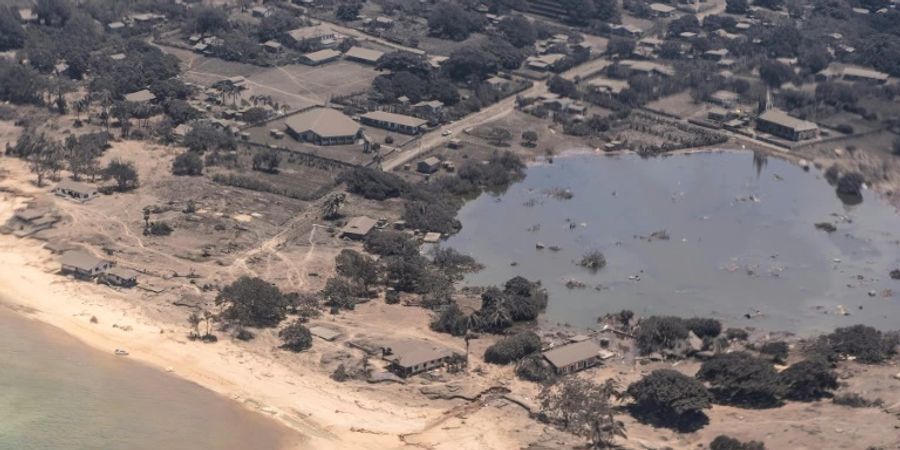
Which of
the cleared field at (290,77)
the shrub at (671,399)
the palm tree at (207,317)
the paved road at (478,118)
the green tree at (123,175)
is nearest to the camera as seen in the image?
the shrub at (671,399)

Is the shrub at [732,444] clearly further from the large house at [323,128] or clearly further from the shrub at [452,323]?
the large house at [323,128]

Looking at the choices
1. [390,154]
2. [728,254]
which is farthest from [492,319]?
[390,154]

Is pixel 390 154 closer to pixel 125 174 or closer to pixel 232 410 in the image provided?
pixel 125 174

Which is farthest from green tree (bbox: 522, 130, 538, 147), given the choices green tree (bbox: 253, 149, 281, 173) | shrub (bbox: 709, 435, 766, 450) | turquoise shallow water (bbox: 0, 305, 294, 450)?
shrub (bbox: 709, 435, 766, 450)

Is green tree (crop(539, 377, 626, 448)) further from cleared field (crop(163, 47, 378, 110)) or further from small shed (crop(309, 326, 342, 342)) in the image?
cleared field (crop(163, 47, 378, 110))

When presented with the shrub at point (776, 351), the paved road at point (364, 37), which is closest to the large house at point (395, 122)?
the paved road at point (364, 37)

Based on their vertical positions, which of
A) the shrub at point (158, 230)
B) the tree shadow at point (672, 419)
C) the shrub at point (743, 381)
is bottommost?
the shrub at point (158, 230)

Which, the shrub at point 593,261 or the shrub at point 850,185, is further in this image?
the shrub at point 850,185
